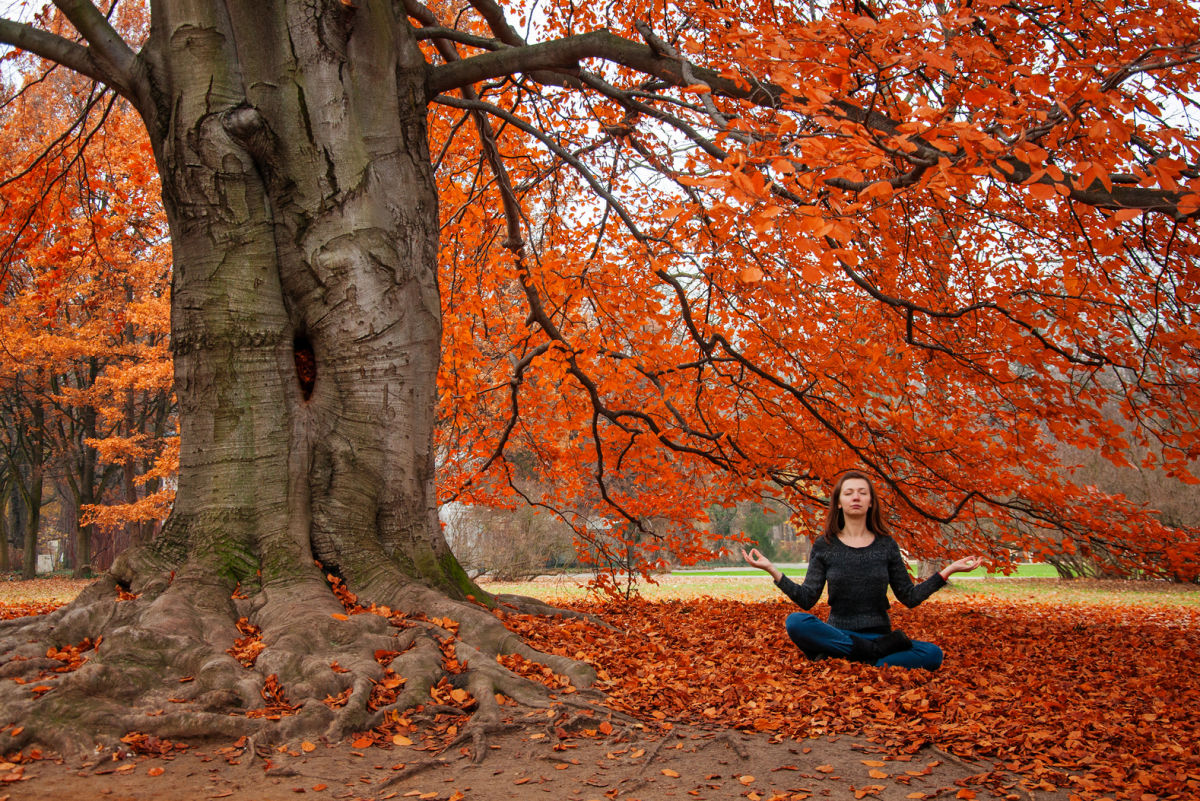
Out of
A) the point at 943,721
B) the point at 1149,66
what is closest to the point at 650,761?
the point at 943,721

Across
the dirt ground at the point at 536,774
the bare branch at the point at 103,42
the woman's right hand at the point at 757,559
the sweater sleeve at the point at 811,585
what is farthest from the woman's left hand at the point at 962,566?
the bare branch at the point at 103,42

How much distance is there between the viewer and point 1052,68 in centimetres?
591

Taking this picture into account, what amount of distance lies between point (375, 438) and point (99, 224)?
472cm

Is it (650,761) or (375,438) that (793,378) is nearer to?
(375,438)

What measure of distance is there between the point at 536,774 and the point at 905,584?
2.62 metres

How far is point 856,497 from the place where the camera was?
4496 mm

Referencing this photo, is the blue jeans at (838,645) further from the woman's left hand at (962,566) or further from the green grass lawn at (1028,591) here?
the green grass lawn at (1028,591)

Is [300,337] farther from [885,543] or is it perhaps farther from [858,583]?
[885,543]

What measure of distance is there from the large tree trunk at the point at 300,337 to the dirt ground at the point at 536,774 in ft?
2.42

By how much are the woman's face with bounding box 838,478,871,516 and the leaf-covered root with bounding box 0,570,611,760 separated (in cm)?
190

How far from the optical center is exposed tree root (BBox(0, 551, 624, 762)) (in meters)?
2.77

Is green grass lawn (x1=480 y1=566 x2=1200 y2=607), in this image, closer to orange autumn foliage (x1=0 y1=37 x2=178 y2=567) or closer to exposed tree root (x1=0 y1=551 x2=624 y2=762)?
orange autumn foliage (x1=0 y1=37 x2=178 y2=567)

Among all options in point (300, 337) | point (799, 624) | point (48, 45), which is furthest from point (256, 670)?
point (48, 45)

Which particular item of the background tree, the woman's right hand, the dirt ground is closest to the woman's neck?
the woman's right hand
